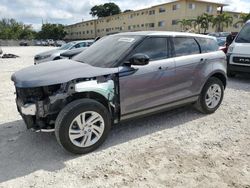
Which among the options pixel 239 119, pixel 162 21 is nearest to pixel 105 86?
pixel 239 119

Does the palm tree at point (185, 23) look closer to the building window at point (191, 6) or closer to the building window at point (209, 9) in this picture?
the building window at point (191, 6)

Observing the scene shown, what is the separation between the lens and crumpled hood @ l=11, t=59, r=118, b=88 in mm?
3277

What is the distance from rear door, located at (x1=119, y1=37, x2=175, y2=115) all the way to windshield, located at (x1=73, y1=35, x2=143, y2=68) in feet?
0.59

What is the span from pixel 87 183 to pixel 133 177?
0.56 m

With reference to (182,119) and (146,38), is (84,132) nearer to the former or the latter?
(146,38)

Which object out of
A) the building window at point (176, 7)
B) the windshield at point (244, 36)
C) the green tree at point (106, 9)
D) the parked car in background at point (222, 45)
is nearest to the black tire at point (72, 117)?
the windshield at point (244, 36)

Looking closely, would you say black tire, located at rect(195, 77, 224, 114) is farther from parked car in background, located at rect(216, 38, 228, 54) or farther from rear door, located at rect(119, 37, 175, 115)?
parked car in background, located at rect(216, 38, 228, 54)

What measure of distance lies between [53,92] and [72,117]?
0.47 meters

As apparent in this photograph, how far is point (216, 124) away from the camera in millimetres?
4535

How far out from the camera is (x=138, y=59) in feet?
12.0

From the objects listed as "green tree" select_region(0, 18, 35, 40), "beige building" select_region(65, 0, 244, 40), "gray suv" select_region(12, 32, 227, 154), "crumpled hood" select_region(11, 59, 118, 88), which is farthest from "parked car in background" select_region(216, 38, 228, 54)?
"green tree" select_region(0, 18, 35, 40)

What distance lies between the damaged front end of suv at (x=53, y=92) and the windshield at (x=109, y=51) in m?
0.30

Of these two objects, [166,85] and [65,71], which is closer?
[65,71]

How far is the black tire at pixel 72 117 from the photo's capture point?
3.23m
